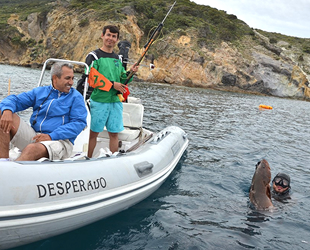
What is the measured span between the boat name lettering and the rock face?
35017 mm

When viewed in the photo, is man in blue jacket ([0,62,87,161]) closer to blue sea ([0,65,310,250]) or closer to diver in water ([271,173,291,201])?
blue sea ([0,65,310,250])

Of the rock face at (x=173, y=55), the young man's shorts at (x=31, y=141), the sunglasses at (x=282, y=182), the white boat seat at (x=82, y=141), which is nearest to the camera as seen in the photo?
the young man's shorts at (x=31, y=141)

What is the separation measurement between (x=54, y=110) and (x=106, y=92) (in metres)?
1.10

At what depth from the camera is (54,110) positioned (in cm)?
374

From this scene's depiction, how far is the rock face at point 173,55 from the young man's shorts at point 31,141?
3467 cm

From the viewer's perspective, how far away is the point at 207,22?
5266 centimetres

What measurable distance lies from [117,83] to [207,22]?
51.7m

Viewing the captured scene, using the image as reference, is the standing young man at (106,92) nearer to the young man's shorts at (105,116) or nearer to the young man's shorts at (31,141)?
the young man's shorts at (105,116)

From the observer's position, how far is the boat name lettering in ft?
9.32

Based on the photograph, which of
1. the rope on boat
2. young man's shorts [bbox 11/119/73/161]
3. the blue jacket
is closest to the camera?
young man's shorts [bbox 11/119/73/161]

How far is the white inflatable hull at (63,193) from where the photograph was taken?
2646mm

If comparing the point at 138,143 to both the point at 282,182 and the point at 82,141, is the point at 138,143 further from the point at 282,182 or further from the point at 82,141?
the point at 282,182

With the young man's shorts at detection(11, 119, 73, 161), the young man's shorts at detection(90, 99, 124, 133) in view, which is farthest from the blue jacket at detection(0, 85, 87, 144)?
the young man's shorts at detection(90, 99, 124, 133)

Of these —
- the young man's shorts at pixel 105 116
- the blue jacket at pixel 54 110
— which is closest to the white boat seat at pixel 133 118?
the young man's shorts at pixel 105 116
